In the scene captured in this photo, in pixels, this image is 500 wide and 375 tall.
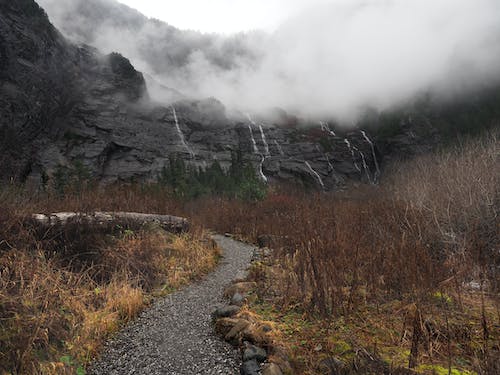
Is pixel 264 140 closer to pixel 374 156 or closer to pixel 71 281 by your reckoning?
pixel 374 156

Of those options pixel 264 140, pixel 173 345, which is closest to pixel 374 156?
pixel 264 140

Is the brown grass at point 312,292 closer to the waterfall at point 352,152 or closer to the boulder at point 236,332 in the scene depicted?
the boulder at point 236,332

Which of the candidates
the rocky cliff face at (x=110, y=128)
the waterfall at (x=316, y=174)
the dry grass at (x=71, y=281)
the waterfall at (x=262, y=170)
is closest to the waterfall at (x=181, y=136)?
the rocky cliff face at (x=110, y=128)

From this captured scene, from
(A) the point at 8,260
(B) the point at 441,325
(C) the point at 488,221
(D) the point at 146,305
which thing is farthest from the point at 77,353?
(C) the point at 488,221

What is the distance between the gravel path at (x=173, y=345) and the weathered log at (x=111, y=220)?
2.90 m

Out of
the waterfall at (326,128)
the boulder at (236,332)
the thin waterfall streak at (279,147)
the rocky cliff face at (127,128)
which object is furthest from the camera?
the waterfall at (326,128)

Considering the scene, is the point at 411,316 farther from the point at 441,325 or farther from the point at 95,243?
the point at 95,243

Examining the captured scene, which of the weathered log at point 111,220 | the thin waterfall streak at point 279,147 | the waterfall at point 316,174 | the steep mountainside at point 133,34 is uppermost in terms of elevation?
the steep mountainside at point 133,34

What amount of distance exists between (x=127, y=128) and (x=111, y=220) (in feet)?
186

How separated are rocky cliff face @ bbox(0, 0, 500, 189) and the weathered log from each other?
133ft

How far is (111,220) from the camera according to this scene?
7754mm

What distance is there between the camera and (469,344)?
300 centimetres

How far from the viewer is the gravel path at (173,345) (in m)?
3.55

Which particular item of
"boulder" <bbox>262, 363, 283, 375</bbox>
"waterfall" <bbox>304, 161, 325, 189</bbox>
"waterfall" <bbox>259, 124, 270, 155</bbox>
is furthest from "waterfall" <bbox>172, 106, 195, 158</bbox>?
"boulder" <bbox>262, 363, 283, 375</bbox>
